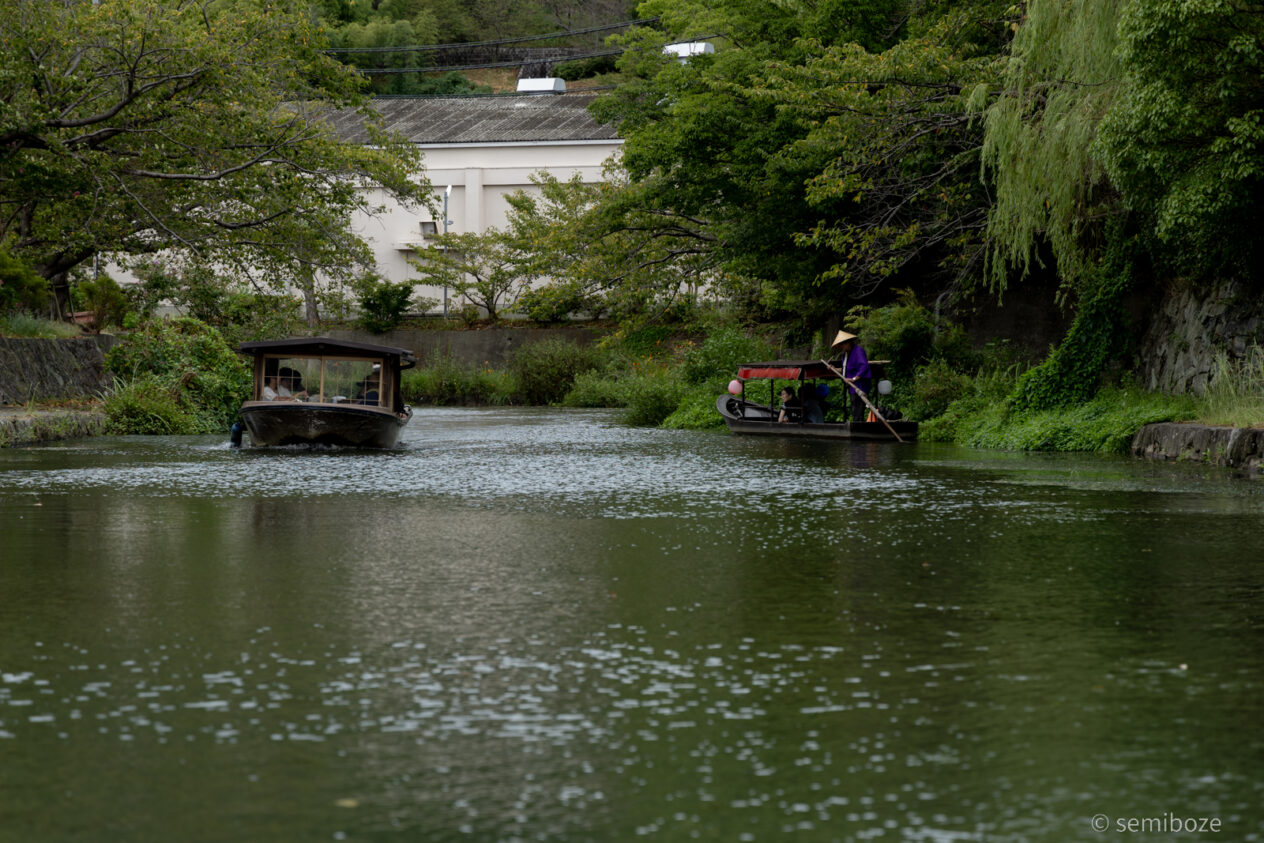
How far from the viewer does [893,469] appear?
1938 cm

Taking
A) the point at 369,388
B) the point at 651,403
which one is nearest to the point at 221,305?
the point at 651,403

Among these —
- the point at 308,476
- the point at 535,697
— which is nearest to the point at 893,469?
the point at 308,476

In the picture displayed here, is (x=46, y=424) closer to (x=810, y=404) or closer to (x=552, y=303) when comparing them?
(x=810, y=404)

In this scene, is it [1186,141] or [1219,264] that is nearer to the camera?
[1186,141]

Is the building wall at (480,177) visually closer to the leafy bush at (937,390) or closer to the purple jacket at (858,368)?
the leafy bush at (937,390)

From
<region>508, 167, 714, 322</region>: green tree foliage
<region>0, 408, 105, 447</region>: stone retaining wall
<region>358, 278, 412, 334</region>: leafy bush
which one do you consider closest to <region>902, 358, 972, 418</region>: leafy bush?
<region>508, 167, 714, 322</region>: green tree foliage

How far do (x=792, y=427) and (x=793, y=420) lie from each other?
3.34 ft

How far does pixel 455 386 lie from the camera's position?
170ft

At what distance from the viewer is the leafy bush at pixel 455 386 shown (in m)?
51.1

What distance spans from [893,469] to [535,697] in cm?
1400

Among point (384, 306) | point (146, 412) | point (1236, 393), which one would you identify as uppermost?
point (384, 306)

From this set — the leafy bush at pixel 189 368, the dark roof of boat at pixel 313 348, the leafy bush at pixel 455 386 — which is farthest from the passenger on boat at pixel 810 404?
the leafy bush at pixel 455 386

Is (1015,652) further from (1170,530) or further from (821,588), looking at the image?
(1170,530)

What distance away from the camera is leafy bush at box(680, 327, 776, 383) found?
1458 inches
